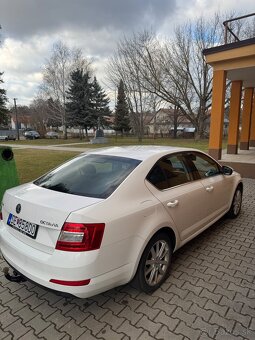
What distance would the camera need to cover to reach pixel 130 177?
2.64 m

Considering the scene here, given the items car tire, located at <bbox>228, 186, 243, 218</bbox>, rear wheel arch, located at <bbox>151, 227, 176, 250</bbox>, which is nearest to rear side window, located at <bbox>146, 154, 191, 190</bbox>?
rear wheel arch, located at <bbox>151, 227, 176, 250</bbox>

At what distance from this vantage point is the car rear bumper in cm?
204

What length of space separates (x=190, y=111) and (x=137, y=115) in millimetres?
6484

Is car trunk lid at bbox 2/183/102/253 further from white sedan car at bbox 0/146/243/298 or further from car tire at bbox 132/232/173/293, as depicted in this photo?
car tire at bbox 132/232/173/293

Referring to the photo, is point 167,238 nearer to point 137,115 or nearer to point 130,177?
point 130,177

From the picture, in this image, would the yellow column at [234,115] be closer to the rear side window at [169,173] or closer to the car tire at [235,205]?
the car tire at [235,205]

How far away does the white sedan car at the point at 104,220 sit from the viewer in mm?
2084

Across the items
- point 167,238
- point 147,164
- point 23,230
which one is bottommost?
point 167,238

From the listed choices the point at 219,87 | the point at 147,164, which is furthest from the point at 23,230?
the point at 219,87

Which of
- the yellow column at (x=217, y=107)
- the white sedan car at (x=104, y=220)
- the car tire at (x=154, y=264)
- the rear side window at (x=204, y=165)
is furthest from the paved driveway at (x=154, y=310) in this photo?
the yellow column at (x=217, y=107)

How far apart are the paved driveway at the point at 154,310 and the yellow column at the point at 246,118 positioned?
1210 cm

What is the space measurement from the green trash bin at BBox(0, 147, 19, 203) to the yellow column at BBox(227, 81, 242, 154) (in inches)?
396

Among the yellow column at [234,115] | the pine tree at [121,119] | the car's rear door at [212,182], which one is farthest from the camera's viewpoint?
the pine tree at [121,119]

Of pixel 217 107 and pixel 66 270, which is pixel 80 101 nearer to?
pixel 217 107
